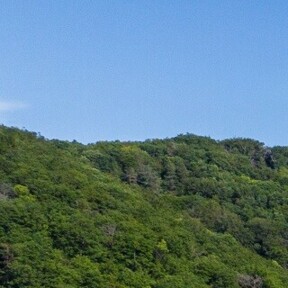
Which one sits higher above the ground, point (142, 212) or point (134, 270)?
point (142, 212)

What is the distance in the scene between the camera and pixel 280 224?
118250 millimetres

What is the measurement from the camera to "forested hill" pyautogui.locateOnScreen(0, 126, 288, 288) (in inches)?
2926

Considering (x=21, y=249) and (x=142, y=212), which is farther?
(x=142, y=212)

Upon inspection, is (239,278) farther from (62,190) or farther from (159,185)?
(159,185)

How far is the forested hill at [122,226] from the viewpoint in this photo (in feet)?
244

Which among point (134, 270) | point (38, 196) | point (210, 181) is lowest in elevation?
point (134, 270)

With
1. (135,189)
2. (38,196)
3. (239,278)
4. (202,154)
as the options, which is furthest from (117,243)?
(202,154)

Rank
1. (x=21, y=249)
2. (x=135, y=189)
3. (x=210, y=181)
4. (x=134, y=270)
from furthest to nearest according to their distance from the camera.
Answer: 1. (x=210, y=181)
2. (x=135, y=189)
3. (x=134, y=270)
4. (x=21, y=249)

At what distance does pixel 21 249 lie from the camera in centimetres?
Answer: 7169

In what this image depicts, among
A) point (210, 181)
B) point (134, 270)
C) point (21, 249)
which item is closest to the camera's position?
point (21, 249)

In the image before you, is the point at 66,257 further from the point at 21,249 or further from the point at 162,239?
the point at 162,239

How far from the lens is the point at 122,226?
8412cm

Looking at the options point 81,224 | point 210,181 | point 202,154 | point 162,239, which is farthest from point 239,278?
point 202,154

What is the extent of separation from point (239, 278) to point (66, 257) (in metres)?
19.0
